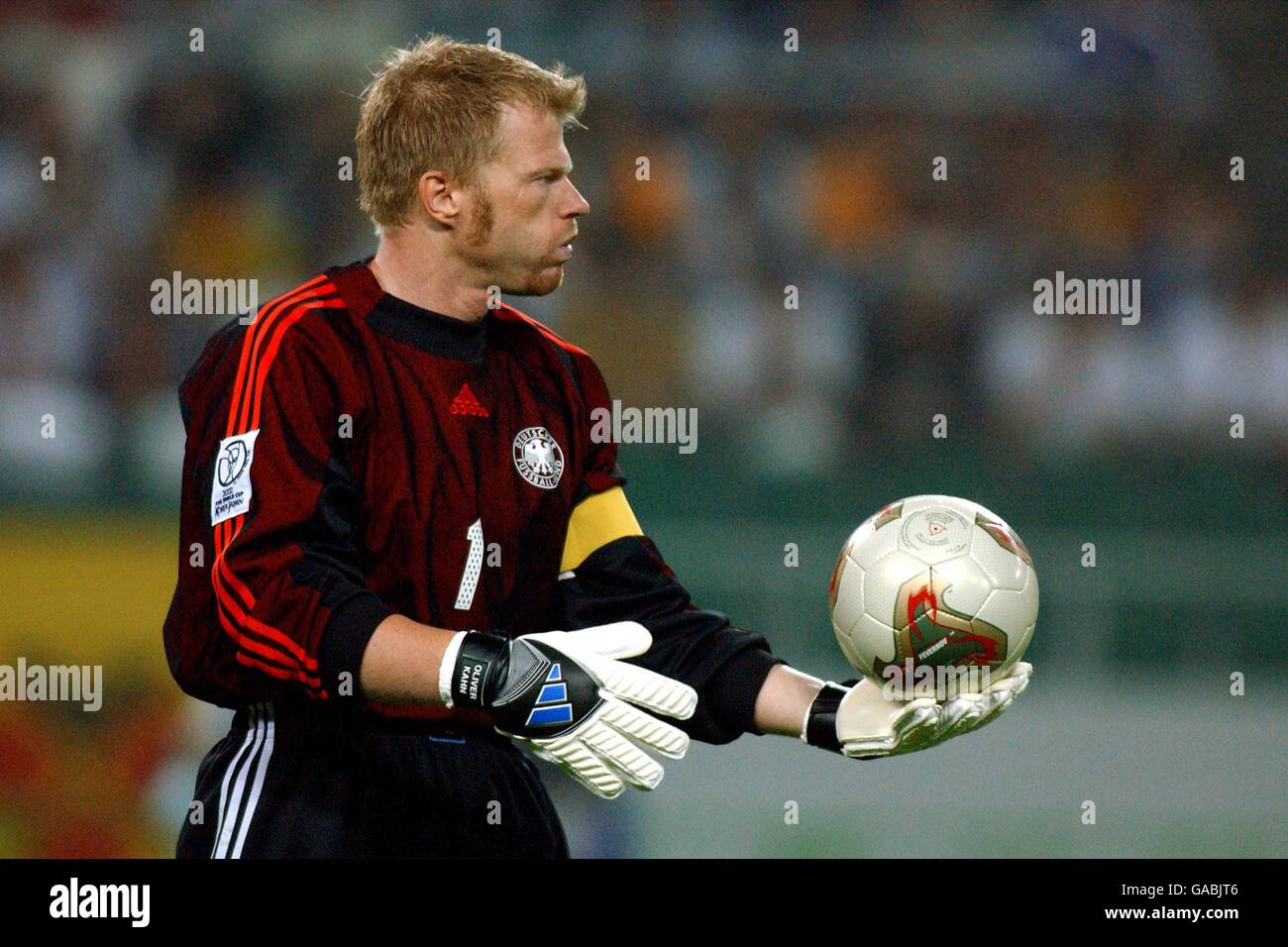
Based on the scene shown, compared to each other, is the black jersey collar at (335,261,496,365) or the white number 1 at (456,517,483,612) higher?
the black jersey collar at (335,261,496,365)

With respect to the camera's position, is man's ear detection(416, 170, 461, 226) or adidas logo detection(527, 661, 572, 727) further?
man's ear detection(416, 170, 461, 226)

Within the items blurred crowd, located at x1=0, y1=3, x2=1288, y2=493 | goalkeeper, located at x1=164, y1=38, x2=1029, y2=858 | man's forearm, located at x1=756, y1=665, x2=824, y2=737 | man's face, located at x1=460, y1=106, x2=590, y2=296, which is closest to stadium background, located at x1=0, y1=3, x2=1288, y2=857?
blurred crowd, located at x1=0, y1=3, x2=1288, y2=493

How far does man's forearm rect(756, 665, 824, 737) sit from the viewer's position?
359 centimetres

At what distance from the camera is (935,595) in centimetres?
350

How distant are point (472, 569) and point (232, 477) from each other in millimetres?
505

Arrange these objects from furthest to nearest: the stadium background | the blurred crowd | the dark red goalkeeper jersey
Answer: the blurred crowd, the stadium background, the dark red goalkeeper jersey

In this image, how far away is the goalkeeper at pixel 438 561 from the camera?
10.00 feet

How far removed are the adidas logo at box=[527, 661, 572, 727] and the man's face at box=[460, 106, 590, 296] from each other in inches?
37.4

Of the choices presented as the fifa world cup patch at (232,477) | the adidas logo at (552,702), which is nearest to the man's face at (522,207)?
the fifa world cup patch at (232,477)

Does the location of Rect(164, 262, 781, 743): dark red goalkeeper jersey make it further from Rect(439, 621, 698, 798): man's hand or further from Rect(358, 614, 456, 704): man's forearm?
Rect(439, 621, 698, 798): man's hand

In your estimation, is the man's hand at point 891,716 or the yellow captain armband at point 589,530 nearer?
the man's hand at point 891,716

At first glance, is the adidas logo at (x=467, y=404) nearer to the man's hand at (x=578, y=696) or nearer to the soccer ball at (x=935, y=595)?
the man's hand at (x=578, y=696)

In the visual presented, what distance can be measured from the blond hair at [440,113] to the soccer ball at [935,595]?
1134mm
